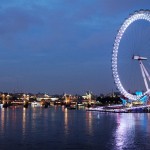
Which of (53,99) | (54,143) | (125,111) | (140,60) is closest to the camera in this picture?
(54,143)

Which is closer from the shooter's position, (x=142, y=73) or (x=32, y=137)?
(x=32, y=137)

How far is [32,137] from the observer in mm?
27578

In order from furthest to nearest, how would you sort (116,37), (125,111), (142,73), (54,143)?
(125,111) < (142,73) < (116,37) < (54,143)

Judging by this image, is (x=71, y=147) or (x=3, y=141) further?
(x=3, y=141)

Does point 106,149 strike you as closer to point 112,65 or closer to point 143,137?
point 143,137

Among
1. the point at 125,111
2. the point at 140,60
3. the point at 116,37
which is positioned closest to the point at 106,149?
the point at 116,37

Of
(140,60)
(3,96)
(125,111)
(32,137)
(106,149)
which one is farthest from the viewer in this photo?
(3,96)

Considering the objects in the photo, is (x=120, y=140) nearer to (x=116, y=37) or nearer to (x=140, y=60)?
(x=116, y=37)

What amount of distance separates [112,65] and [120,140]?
26706mm

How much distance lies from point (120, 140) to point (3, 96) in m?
126

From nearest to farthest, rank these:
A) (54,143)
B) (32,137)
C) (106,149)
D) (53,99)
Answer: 1. (106,149)
2. (54,143)
3. (32,137)
4. (53,99)

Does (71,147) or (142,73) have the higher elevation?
(142,73)

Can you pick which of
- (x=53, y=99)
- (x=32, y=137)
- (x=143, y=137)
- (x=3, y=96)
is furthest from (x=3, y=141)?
(x=53, y=99)

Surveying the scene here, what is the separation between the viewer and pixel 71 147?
2275cm
